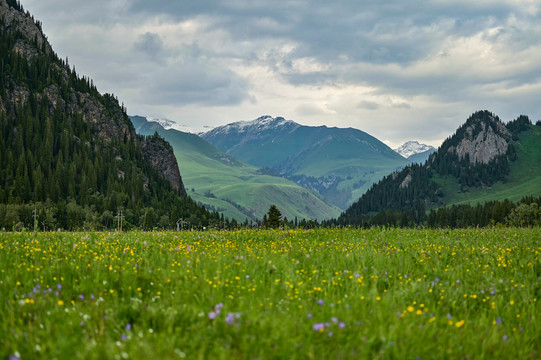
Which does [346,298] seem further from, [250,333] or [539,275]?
[539,275]

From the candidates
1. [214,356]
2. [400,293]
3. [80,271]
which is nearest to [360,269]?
[400,293]

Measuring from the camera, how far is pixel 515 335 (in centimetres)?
658

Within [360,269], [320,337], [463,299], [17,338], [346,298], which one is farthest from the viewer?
[360,269]

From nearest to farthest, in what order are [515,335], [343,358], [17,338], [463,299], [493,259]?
[343,358]
[17,338]
[515,335]
[463,299]
[493,259]

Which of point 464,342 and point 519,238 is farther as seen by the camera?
point 519,238

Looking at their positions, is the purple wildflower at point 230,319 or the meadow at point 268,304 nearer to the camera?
the meadow at point 268,304

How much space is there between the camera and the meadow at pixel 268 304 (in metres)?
5.59

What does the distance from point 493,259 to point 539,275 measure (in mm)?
1367

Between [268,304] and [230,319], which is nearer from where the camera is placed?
[230,319]

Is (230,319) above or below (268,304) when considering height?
above

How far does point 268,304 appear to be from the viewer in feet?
24.5

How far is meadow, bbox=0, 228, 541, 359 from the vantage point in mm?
5590

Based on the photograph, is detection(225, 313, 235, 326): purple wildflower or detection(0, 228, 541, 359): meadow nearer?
detection(0, 228, 541, 359): meadow

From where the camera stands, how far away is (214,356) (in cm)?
521
